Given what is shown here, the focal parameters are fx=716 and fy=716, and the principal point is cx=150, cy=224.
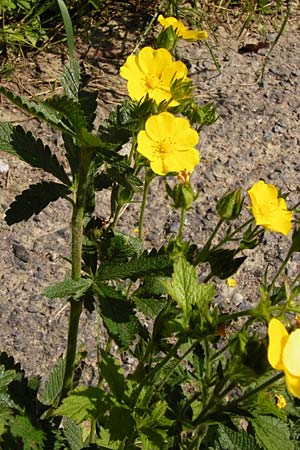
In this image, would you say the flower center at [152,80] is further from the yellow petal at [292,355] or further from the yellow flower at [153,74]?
the yellow petal at [292,355]

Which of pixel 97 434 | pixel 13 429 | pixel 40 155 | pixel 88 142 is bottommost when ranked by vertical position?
pixel 97 434

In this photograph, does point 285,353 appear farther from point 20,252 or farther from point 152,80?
point 20,252

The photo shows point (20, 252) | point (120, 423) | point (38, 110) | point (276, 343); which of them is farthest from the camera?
point (20, 252)

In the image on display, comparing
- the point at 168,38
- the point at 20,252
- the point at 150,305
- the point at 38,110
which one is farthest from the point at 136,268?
the point at 20,252

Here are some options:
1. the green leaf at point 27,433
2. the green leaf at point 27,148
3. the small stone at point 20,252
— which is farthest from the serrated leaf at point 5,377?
the small stone at point 20,252

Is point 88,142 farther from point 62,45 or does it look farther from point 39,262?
point 62,45

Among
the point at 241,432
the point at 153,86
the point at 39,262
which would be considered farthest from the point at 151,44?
the point at 241,432
